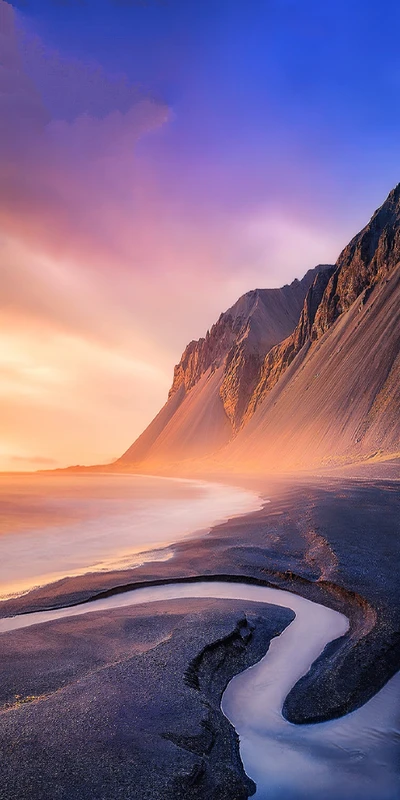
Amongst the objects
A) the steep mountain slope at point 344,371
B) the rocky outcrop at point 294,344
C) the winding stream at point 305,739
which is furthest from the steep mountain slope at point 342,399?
the winding stream at point 305,739

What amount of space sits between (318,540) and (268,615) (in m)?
3.36

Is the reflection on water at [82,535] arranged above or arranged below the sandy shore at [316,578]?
below

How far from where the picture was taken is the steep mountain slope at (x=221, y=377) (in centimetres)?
9612

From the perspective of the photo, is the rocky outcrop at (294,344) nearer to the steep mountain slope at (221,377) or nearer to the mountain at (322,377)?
the mountain at (322,377)

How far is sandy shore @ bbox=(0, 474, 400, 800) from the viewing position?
3.09m

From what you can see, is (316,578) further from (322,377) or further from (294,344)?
(294,344)

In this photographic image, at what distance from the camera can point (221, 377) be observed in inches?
4316

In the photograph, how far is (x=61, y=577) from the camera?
6.68m

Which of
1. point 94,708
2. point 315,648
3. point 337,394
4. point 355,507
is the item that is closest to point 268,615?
point 315,648

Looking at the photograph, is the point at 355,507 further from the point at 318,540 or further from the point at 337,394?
the point at 337,394

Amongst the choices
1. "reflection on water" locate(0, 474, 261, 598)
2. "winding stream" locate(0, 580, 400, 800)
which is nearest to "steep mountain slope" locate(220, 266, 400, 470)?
"reflection on water" locate(0, 474, 261, 598)

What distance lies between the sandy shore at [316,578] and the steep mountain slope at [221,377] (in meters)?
81.2

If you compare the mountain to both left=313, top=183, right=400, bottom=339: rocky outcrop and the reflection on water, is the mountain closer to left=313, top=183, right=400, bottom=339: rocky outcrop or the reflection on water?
left=313, top=183, right=400, bottom=339: rocky outcrop

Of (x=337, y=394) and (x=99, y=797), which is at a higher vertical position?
(x=337, y=394)
